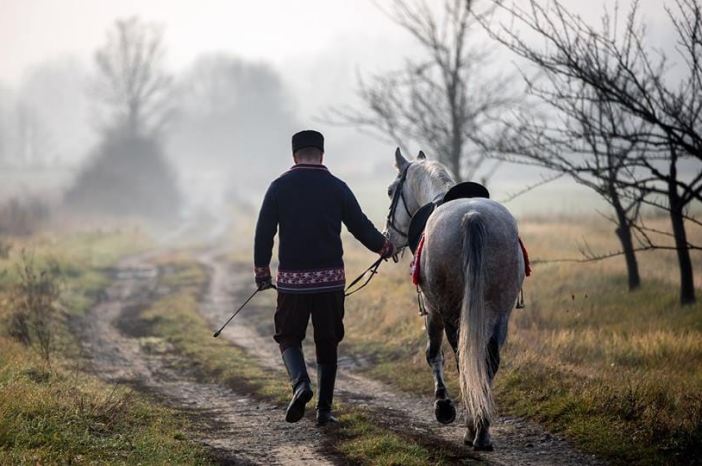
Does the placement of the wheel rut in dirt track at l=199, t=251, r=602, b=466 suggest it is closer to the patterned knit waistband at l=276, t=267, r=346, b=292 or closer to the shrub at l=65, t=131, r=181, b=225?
the patterned knit waistband at l=276, t=267, r=346, b=292

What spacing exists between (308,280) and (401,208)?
5.72ft

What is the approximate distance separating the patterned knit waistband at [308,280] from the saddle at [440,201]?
3.32 feet

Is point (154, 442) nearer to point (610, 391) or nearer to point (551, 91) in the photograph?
point (610, 391)

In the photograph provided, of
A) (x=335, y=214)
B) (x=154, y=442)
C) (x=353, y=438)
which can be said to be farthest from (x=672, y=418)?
(x=154, y=442)

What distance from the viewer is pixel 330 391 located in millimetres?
7062

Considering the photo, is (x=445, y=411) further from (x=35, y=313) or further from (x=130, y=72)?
(x=130, y=72)

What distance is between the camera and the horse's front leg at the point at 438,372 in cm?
679

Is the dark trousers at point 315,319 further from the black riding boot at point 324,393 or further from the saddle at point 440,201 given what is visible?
the saddle at point 440,201

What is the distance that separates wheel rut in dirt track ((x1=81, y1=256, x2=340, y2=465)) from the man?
1.76ft

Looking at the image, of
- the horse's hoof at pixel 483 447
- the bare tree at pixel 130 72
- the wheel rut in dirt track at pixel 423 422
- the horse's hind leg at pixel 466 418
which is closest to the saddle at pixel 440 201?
the horse's hind leg at pixel 466 418

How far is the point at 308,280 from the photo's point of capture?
6.80 meters

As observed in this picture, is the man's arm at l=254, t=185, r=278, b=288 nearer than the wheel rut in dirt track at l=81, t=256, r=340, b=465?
No

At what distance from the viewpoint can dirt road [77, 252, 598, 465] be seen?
6.12 meters

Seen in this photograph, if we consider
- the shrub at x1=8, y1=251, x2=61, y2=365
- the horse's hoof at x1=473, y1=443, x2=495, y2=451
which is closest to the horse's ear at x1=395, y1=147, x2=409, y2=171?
the horse's hoof at x1=473, y1=443, x2=495, y2=451
